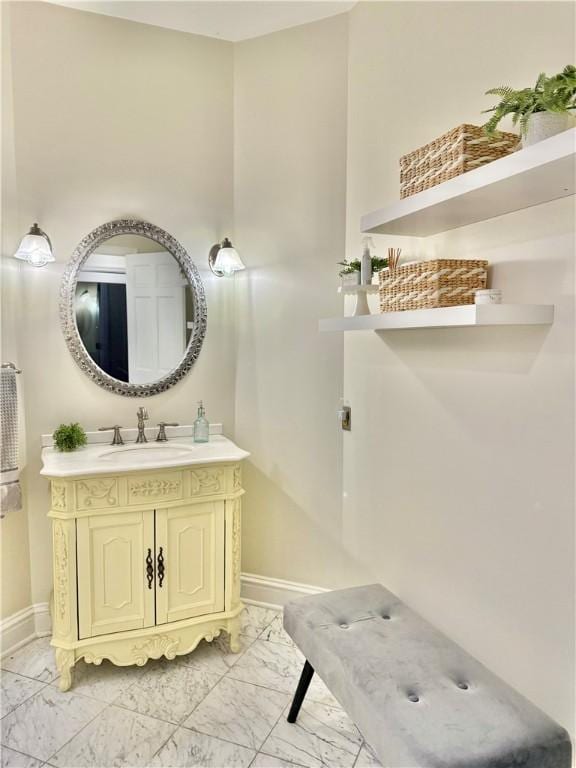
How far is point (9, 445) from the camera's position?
2256mm

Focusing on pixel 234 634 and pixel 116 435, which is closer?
pixel 234 634

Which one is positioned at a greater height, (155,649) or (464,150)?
(464,150)

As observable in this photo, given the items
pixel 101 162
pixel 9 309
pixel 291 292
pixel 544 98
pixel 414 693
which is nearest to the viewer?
pixel 544 98

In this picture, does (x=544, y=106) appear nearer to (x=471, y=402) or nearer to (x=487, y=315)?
(x=487, y=315)

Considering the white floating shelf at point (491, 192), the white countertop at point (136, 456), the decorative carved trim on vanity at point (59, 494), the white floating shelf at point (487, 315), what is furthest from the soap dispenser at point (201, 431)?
the white floating shelf at point (487, 315)

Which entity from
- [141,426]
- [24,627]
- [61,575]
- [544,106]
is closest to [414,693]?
[61,575]

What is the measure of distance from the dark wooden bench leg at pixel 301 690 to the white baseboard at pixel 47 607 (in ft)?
2.52

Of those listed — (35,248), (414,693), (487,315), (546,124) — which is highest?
(546,124)

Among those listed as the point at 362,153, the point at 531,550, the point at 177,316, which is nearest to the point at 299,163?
the point at 362,153

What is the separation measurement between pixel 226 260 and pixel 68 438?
1121 mm

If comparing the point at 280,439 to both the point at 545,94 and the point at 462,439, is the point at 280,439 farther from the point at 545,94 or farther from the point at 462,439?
the point at 545,94

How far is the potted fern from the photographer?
3.88ft

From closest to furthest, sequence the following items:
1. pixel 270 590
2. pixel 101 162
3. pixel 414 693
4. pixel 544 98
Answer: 1. pixel 544 98
2. pixel 414 693
3. pixel 101 162
4. pixel 270 590

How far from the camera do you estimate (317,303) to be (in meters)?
2.58
